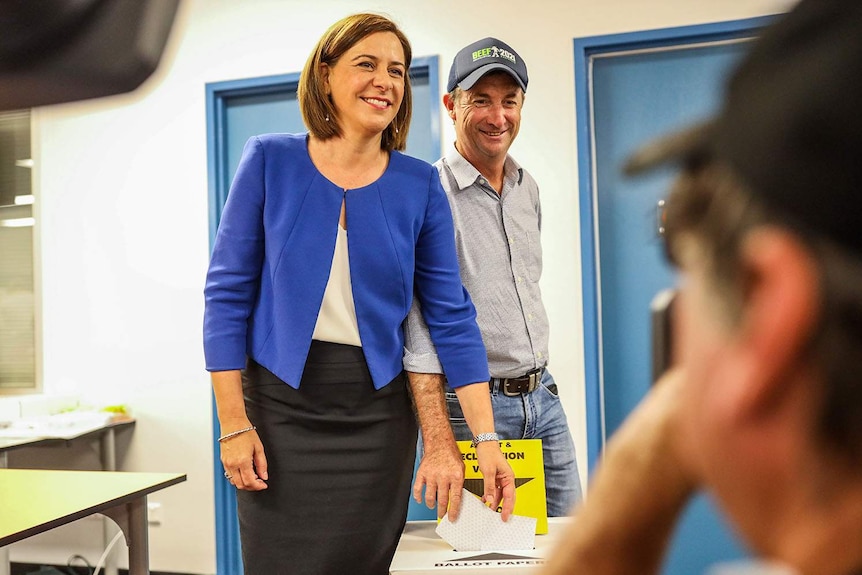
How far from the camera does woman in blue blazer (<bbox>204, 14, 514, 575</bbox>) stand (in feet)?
4.25

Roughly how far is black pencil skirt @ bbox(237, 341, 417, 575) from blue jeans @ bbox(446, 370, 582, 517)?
0.40 m

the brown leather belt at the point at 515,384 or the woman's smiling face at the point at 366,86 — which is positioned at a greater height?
the woman's smiling face at the point at 366,86

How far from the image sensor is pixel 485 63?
5.98 feet

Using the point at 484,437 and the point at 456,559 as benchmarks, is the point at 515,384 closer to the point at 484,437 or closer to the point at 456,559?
the point at 484,437

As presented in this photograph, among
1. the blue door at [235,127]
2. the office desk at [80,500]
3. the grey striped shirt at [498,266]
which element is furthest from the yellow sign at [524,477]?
the blue door at [235,127]

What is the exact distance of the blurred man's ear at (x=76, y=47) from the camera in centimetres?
26

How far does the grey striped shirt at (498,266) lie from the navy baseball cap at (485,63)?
18 cm

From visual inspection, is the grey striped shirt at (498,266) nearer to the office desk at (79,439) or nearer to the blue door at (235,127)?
the blue door at (235,127)

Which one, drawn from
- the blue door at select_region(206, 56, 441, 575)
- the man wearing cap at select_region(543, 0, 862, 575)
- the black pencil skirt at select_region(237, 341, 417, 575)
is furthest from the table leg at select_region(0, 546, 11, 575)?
the man wearing cap at select_region(543, 0, 862, 575)

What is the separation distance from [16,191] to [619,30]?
107 inches

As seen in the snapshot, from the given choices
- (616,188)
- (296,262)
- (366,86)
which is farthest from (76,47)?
(616,188)

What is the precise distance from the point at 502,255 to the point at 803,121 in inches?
66.7

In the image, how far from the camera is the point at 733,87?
0.16 meters

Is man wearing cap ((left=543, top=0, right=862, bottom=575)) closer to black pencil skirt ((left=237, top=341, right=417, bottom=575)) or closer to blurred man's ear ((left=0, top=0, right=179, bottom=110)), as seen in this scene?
blurred man's ear ((left=0, top=0, right=179, bottom=110))
